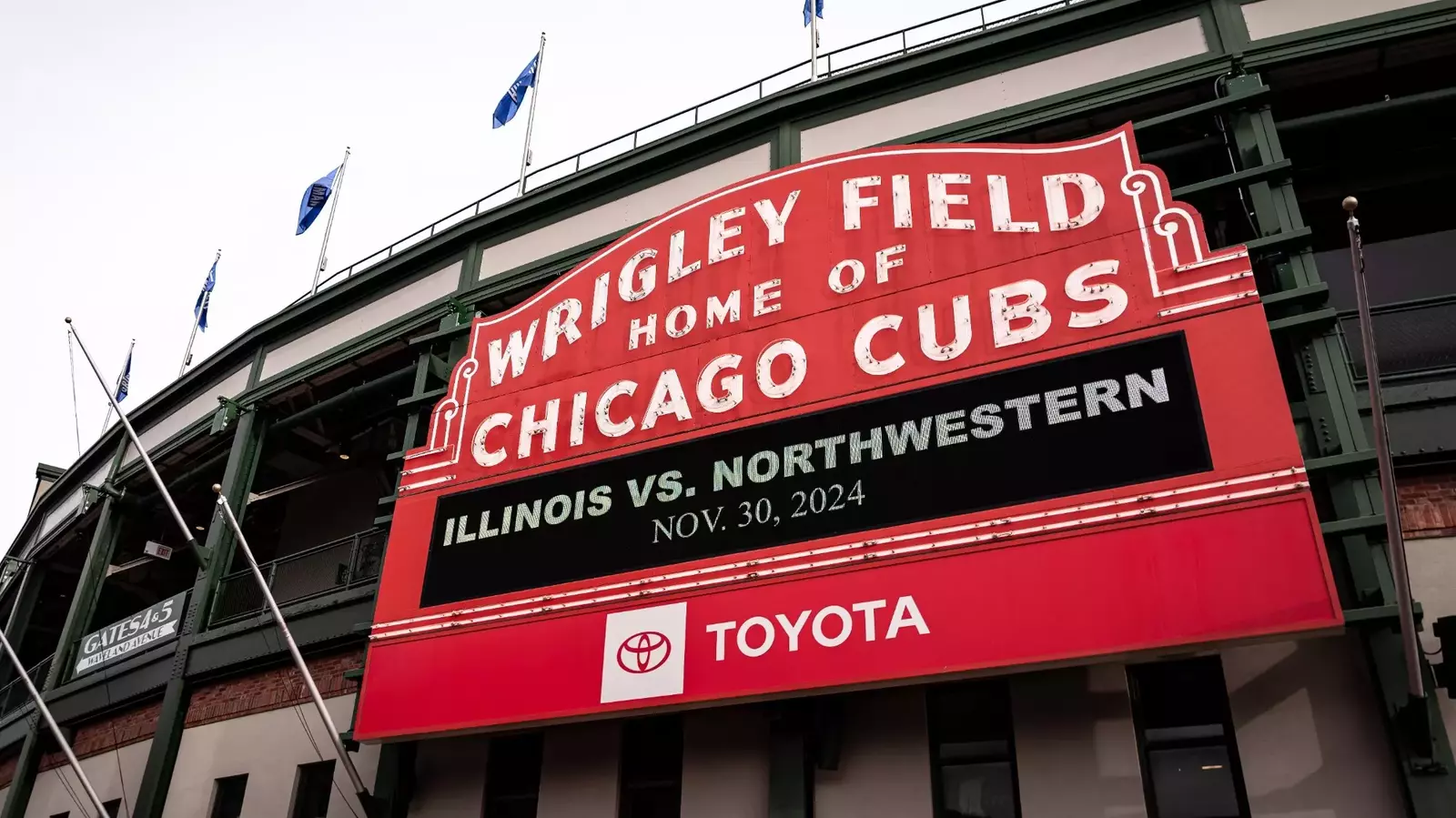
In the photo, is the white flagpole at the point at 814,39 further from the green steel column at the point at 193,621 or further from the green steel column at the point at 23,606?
the green steel column at the point at 23,606

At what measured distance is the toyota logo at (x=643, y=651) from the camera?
35.2 ft

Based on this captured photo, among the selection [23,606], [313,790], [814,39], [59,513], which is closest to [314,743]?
[313,790]

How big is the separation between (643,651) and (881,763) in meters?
2.61

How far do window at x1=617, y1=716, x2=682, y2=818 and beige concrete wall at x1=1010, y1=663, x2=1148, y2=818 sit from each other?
393 centimetres

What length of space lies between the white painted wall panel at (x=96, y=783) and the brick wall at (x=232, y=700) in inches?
7.0

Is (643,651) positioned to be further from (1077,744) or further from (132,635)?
(132,635)

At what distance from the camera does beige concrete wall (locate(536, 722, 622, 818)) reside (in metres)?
11.8

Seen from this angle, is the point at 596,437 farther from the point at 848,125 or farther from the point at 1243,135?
the point at 1243,135

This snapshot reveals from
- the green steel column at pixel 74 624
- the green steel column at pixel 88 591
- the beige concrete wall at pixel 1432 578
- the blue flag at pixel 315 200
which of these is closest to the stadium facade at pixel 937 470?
the beige concrete wall at pixel 1432 578

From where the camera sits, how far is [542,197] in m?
16.1

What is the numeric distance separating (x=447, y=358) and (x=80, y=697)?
10.3 m

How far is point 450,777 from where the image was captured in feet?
42.5

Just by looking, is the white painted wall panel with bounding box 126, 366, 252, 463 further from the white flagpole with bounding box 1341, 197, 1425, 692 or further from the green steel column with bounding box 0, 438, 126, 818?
the white flagpole with bounding box 1341, 197, 1425, 692

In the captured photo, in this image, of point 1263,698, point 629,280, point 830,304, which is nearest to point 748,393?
point 830,304
